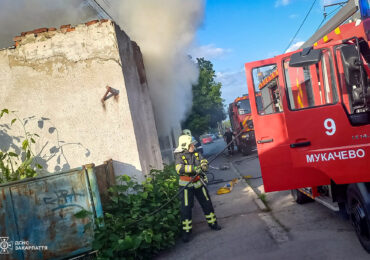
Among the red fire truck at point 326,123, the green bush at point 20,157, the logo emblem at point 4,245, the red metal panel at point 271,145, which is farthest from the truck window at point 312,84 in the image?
the green bush at point 20,157

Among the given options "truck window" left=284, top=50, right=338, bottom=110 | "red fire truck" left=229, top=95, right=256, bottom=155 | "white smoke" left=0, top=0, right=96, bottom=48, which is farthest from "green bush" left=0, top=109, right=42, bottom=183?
"red fire truck" left=229, top=95, right=256, bottom=155

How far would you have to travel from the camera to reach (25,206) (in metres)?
4.32

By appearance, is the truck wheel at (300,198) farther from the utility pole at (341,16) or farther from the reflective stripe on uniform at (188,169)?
the utility pole at (341,16)

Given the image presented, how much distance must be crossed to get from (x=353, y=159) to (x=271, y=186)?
3.29ft

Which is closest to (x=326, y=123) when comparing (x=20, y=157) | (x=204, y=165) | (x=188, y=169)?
(x=204, y=165)

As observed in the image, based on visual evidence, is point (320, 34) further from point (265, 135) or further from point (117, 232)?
point (117, 232)

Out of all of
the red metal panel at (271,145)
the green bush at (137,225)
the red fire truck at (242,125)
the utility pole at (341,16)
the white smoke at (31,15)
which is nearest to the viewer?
the utility pole at (341,16)

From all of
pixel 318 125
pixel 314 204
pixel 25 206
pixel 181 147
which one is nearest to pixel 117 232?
pixel 25 206

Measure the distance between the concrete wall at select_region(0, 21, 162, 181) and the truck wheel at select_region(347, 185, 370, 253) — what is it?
3572 millimetres

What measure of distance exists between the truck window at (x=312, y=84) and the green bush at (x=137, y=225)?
104 inches

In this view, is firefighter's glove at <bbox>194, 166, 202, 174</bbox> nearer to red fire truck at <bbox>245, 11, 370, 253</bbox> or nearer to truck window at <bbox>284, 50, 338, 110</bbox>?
red fire truck at <bbox>245, 11, 370, 253</bbox>

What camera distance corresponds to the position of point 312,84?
388cm

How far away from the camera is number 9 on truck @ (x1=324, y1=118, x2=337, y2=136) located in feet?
11.4

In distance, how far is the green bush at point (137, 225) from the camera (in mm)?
4195
